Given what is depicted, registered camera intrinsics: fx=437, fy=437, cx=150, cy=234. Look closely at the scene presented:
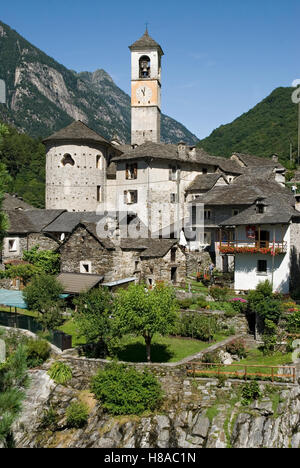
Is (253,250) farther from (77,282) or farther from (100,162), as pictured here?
(100,162)

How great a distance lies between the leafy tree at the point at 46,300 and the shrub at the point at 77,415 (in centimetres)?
712

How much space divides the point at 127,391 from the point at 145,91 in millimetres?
47686

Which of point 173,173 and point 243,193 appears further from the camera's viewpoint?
point 173,173

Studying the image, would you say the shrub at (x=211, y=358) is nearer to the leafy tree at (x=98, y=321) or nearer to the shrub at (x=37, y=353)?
the leafy tree at (x=98, y=321)

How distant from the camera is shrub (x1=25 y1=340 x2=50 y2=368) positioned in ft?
75.8

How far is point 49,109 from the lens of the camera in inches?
6678

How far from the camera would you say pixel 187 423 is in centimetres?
1930

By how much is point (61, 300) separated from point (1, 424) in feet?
64.3

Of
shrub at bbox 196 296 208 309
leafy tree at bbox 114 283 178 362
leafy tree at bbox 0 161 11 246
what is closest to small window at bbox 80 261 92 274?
shrub at bbox 196 296 208 309

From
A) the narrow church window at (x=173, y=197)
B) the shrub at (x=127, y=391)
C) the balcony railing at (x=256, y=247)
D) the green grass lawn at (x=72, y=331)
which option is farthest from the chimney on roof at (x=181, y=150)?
the shrub at (x=127, y=391)

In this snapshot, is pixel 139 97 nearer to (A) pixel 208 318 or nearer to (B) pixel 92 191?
(B) pixel 92 191

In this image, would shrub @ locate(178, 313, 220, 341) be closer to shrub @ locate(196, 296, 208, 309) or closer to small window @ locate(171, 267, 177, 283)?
shrub @ locate(196, 296, 208, 309)

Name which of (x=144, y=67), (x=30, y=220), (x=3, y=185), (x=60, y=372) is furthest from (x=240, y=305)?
(x=144, y=67)

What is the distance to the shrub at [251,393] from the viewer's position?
1970cm
